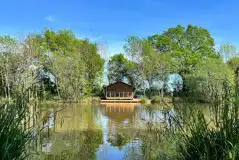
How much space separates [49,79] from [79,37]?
462 inches

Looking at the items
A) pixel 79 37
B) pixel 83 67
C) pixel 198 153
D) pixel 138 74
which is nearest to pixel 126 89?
pixel 138 74

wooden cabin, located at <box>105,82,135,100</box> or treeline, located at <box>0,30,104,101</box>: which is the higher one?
treeline, located at <box>0,30,104,101</box>

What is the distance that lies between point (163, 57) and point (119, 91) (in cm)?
761

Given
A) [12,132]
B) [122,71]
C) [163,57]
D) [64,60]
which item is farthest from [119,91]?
[12,132]

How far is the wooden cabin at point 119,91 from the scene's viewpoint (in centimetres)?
3975

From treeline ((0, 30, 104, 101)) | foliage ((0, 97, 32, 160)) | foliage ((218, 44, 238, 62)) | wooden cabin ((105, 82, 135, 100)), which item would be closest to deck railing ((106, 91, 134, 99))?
wooden cabin ((105, 82, 135, 100))

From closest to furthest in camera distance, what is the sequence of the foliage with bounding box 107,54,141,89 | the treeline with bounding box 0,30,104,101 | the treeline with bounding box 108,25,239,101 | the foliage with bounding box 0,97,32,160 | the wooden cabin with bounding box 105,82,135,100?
the foliage with bounding box 0,97,32,160, the treeline with bounding box 0,30,104,101, the treeline with bounding box 108,25,239,101, the wooden cabin with bounding box 105,82,135,100, the foliage with bounding box 107,54,141,89

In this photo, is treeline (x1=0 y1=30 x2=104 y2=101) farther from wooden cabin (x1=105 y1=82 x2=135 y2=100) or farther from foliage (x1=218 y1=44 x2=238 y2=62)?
foliage (x1=218 y1=44 x2=238 y2=62)

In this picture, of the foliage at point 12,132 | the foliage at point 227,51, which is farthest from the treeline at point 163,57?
the foliage at point 12,132

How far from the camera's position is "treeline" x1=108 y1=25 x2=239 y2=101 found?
3775 cm

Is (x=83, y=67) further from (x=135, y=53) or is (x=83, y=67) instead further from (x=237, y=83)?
(x=237, y=83)

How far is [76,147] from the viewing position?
757 centimetres

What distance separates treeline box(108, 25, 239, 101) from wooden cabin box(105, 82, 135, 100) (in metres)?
1.91

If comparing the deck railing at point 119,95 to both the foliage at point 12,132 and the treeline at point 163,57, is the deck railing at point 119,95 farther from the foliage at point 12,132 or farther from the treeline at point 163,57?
the foliage at point 12,132
